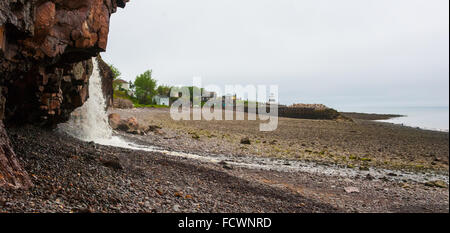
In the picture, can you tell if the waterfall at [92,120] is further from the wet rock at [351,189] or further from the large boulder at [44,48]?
the wet rock at [351,189]

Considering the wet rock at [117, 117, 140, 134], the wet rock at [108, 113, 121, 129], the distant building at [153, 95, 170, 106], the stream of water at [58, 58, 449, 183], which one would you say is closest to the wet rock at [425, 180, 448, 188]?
the stream of water at [58, 58, 449, 183]

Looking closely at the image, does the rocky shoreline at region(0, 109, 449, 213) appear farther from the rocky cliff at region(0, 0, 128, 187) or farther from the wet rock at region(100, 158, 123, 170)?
the rocky cliff at region(0, 0, 128, 187)

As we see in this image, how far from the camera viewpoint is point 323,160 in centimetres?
1862

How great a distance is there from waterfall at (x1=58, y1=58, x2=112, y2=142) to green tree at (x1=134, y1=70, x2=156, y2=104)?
216 feet

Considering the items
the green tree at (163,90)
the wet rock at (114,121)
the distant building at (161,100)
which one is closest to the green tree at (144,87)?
the distant building at (161,100)

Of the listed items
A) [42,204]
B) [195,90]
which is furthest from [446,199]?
[195,90]

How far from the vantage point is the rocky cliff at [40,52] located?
276 inches

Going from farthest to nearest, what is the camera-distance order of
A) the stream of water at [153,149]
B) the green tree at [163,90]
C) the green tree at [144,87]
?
1. the green tree at [163,90]
2. the green tree at [144,87]
3. the stream of water at [153,149]

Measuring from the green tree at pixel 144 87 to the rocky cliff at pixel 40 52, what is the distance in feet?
245

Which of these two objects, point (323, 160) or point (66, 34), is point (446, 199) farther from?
point (66, 34)

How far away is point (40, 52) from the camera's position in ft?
29.3

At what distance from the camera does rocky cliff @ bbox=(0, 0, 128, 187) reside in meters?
7.01

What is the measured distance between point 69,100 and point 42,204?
11.0 m

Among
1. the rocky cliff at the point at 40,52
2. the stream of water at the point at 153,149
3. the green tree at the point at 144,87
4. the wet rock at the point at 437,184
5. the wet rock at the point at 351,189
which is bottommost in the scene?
the wet rock at the point at 437,184
